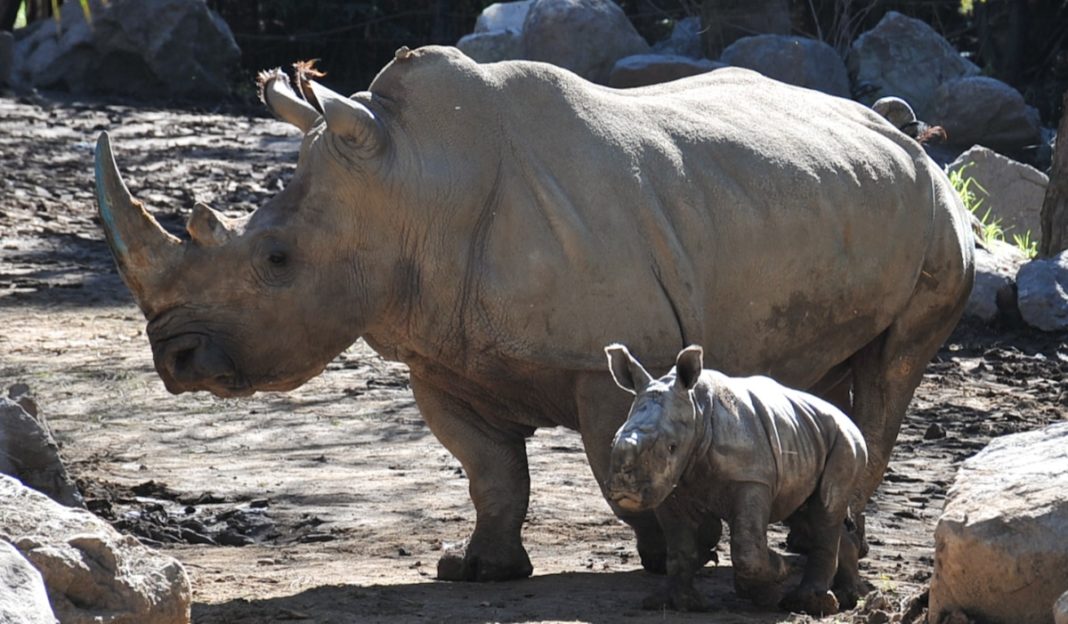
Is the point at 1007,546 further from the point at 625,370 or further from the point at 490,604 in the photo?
the point at 490,604

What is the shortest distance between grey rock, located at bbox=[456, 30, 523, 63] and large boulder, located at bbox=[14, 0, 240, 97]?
310cm

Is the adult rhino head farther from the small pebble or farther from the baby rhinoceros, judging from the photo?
the small pebble

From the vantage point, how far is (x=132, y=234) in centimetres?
601

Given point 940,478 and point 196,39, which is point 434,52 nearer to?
point 940,478

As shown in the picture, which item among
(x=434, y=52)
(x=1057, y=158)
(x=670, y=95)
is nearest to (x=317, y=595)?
(x=434, y=52)

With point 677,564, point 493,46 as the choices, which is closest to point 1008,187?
point 493,46

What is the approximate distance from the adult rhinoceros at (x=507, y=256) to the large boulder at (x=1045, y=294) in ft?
15.2

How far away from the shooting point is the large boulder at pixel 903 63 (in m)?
17.8

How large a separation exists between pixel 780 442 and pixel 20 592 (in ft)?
8.48

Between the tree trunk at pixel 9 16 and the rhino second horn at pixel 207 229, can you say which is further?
the tree trunk at pixel 9 16

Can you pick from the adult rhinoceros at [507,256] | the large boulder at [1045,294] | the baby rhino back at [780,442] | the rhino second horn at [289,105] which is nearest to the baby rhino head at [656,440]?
the baby rhino back at [780,442]

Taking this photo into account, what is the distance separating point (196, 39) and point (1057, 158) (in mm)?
9886

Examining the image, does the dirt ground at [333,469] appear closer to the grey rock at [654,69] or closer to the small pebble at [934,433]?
the small pebble at [934,433]

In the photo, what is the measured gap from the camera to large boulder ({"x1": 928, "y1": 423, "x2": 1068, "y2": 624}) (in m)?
4.64
